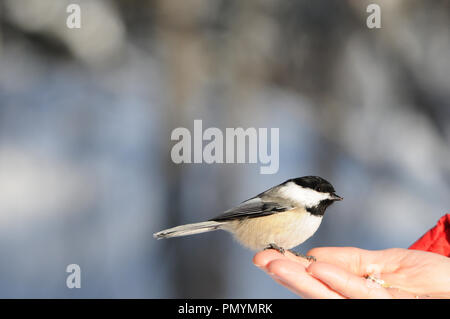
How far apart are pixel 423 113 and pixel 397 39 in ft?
1.89

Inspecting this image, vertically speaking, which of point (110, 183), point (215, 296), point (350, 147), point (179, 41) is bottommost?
point (215, 296)

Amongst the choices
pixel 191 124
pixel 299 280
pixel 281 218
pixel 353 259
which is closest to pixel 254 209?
pixel 281 218

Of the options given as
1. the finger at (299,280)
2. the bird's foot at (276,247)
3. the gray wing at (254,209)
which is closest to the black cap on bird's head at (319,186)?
the gray wing at (254,209)

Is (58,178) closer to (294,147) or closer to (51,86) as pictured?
(51,86)

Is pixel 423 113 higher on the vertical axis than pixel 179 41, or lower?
lower

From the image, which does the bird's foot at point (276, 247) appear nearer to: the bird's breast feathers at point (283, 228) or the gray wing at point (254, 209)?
the bird's breast feathers at point (283, 228)

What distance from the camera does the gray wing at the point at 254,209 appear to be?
5.81 ft

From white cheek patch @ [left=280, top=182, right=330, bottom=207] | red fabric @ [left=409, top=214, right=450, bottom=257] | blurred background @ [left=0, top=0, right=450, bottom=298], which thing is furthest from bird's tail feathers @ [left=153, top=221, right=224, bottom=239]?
blurred background @ [left=0, top=0, right=450, bottom=298]

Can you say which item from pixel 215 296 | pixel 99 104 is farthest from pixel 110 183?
pixel 215 296

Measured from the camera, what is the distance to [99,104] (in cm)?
318

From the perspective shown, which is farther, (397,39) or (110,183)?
(397,39)

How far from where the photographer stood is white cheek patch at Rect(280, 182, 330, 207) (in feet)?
5.79

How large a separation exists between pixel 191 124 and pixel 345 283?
2.03 m

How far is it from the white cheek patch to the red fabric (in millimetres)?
399
